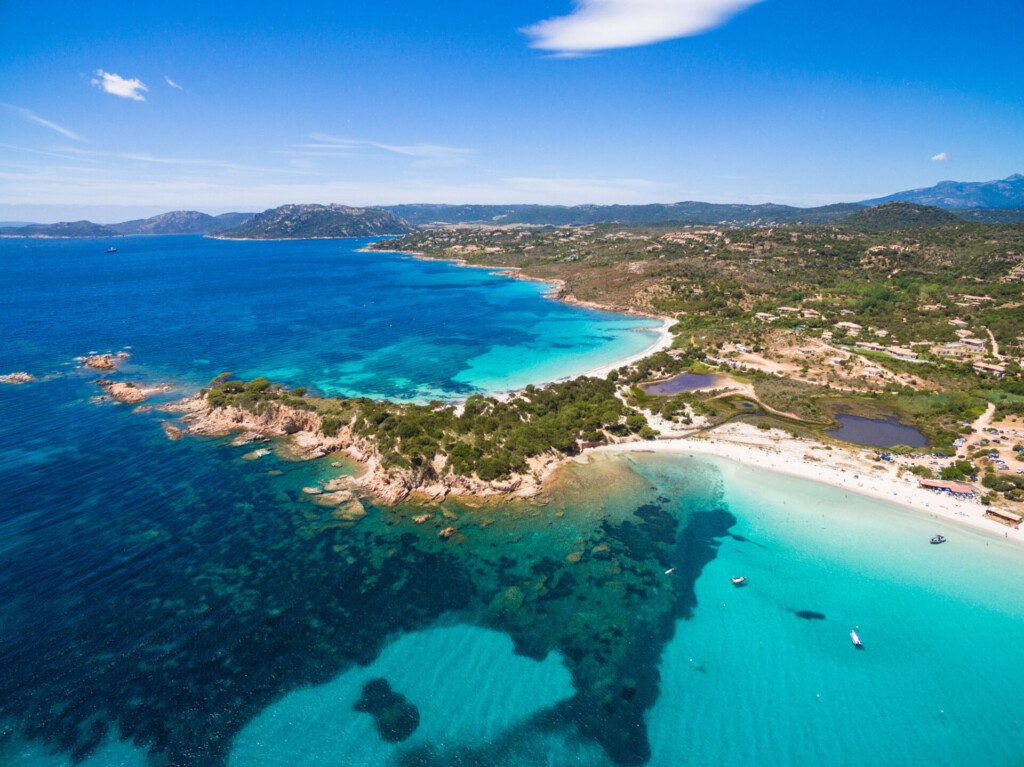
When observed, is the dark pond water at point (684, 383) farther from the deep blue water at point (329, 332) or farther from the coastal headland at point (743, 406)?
the deep blue water at point (329, 332)

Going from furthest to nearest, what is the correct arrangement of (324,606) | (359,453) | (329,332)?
(329,332)
(359,453)
(324,606)

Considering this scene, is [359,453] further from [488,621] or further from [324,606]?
[488,621]

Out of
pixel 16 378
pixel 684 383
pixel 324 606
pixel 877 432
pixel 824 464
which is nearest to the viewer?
pixel 324 606

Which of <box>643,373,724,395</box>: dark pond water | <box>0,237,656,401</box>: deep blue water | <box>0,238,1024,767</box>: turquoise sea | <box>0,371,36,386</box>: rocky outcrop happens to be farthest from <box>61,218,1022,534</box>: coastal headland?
<box>0,371,36,386</box>: rocky outcrop

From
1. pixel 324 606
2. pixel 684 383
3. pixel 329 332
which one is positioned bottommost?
pixel 684 383

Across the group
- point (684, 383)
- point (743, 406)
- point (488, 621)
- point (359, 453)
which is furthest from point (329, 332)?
point (488, 621)

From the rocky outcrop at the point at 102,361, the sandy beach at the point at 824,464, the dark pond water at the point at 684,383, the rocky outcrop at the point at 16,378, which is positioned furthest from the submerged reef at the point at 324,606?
the rocky outcrop at the point at 102,361

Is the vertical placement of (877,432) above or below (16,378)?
below

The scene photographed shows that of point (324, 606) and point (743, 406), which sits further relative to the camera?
point (743, 406)
